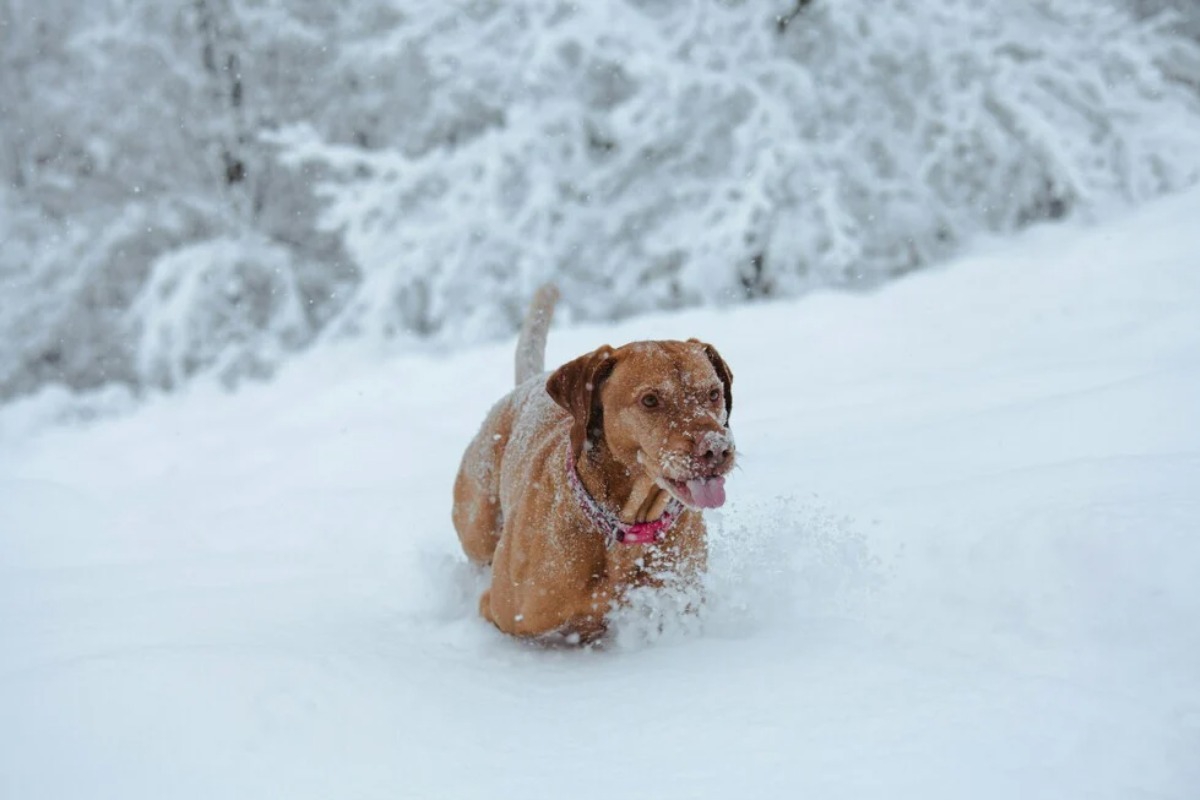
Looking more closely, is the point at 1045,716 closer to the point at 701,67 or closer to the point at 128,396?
the point at 701,67

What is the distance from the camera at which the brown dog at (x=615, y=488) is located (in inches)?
94.8

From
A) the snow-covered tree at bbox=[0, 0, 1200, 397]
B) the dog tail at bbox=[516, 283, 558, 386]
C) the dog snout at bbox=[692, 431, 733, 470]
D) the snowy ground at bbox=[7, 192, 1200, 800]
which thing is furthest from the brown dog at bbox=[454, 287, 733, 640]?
the snow-covered tree at bbox=[0, 0, 1200, 397]

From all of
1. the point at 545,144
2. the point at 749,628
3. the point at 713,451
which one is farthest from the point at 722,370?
the point at 545,144

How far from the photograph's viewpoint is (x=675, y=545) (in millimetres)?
2666

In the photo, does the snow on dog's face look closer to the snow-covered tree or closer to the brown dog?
the brown dog

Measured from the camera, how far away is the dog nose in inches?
91.3

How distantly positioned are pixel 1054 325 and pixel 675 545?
4.13 metres

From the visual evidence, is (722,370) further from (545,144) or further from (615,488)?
(545,144)

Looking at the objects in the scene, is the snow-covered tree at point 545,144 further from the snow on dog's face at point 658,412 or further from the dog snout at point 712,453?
the dog snout at point 712,453

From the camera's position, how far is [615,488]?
8.61 feet

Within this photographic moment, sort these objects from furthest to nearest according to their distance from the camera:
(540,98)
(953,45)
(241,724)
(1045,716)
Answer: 1. (540,98)
2. (953,45)
3. (241,724)
4. (1045,716)

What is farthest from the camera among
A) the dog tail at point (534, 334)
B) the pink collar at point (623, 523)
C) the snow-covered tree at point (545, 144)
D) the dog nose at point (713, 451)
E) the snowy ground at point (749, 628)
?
the snow-covered tree at point (545, 144)

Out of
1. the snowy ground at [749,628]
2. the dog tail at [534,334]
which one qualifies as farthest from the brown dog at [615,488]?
the dog tail at [534,334]

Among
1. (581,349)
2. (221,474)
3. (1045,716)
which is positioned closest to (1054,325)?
(581,349)
